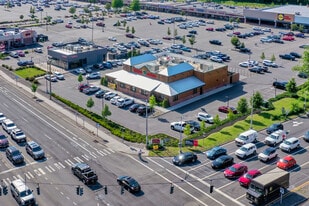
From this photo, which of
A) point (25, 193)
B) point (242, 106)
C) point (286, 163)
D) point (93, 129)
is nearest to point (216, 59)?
point (242, 106)

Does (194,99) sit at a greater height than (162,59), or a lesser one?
lesser

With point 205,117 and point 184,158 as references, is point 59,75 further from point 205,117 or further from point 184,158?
point 184,158

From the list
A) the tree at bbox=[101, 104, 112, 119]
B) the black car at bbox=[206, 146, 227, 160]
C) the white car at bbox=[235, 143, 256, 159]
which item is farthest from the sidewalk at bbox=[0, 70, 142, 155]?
the white car at bbox=[235, 143, 256, 159]

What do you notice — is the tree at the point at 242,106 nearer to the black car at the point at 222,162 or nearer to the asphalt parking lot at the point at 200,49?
the asphalt parking lot at the point at 200,49

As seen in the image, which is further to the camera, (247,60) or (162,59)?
(247,60)

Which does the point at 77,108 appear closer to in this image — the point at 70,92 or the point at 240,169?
the point at 70,92

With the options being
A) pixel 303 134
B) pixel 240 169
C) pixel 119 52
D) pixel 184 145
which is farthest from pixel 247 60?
pixel 240 169

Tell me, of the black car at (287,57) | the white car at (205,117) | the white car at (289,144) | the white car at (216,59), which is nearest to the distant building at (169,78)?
the white car at (205,117)
